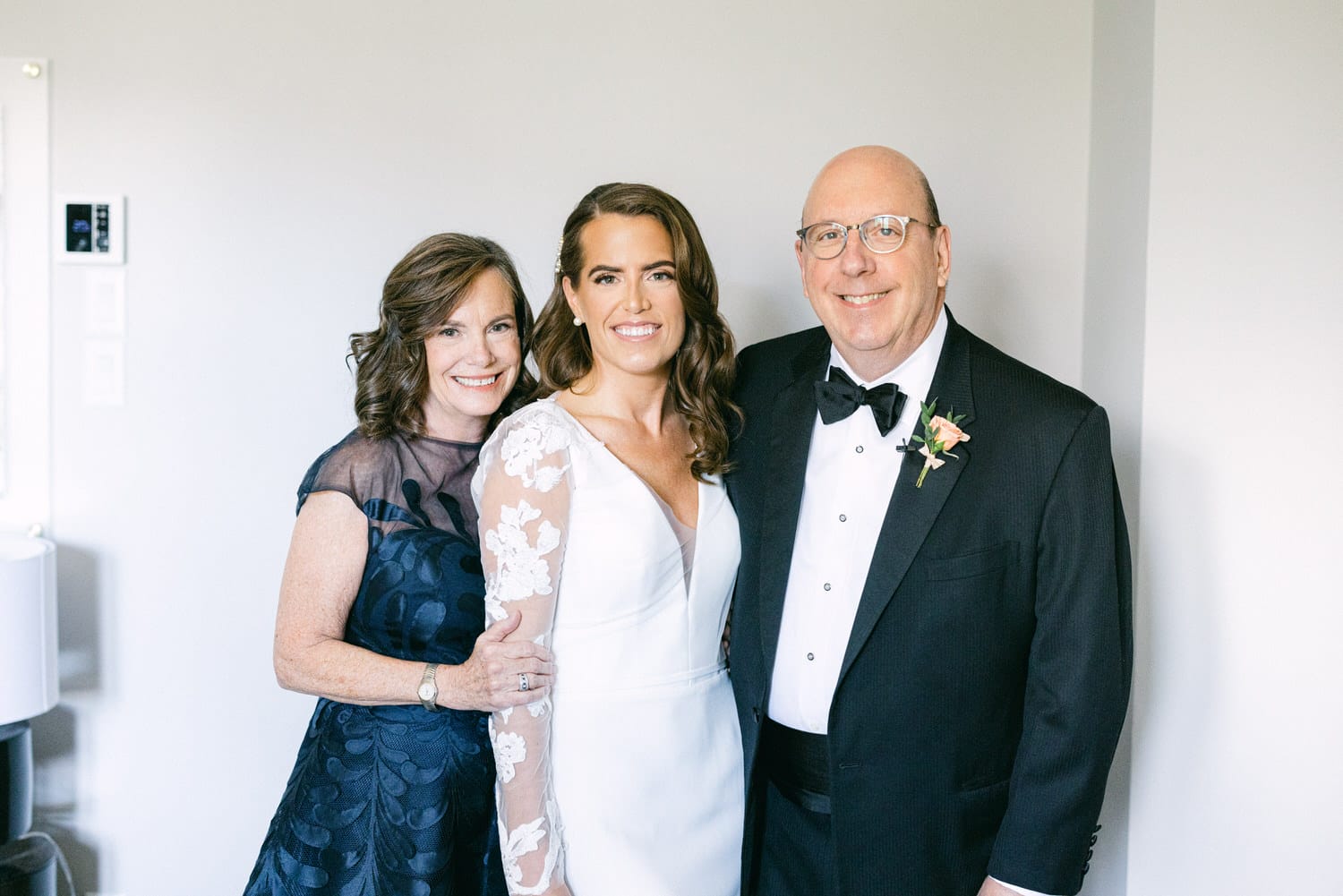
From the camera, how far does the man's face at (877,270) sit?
6.67 feet

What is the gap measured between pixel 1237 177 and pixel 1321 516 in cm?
80

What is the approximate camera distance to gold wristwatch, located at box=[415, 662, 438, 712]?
6.89 ft

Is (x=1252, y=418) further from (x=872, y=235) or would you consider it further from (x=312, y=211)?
(x=312, y=211)

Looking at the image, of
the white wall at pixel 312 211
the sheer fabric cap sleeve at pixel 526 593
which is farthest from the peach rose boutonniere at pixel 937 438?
the white wall at pixel 312 211

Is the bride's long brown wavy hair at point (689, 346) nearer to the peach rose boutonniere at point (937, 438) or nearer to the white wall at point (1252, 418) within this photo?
the peach rose boutonniere at point (937, 438)

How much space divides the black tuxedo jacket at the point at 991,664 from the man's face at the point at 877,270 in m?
0.20

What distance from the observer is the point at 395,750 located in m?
2.16

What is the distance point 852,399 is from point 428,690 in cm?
100

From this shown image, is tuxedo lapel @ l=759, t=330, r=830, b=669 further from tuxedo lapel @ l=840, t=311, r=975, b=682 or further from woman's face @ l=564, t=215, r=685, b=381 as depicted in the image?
woman's face @ l=564, t=215, r=685, b=381

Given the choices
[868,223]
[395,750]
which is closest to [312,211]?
[395,750]

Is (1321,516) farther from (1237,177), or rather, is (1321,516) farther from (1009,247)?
(1009,247)

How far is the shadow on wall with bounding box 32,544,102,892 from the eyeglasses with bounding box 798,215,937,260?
Result: 7.46ft

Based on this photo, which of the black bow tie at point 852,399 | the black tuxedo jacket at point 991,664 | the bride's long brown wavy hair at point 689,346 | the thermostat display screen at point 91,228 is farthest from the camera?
the thermostat display screen at point 91,228

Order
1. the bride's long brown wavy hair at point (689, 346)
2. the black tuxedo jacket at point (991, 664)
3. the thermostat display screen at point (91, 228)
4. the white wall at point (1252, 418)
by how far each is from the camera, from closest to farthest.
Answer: the black tuxedo jacket at point (991, 664), the bride's long brown wavy hair at point (689, 346), the white wall at point (1252, 418), the thermostat display screen at point (91, 228)
